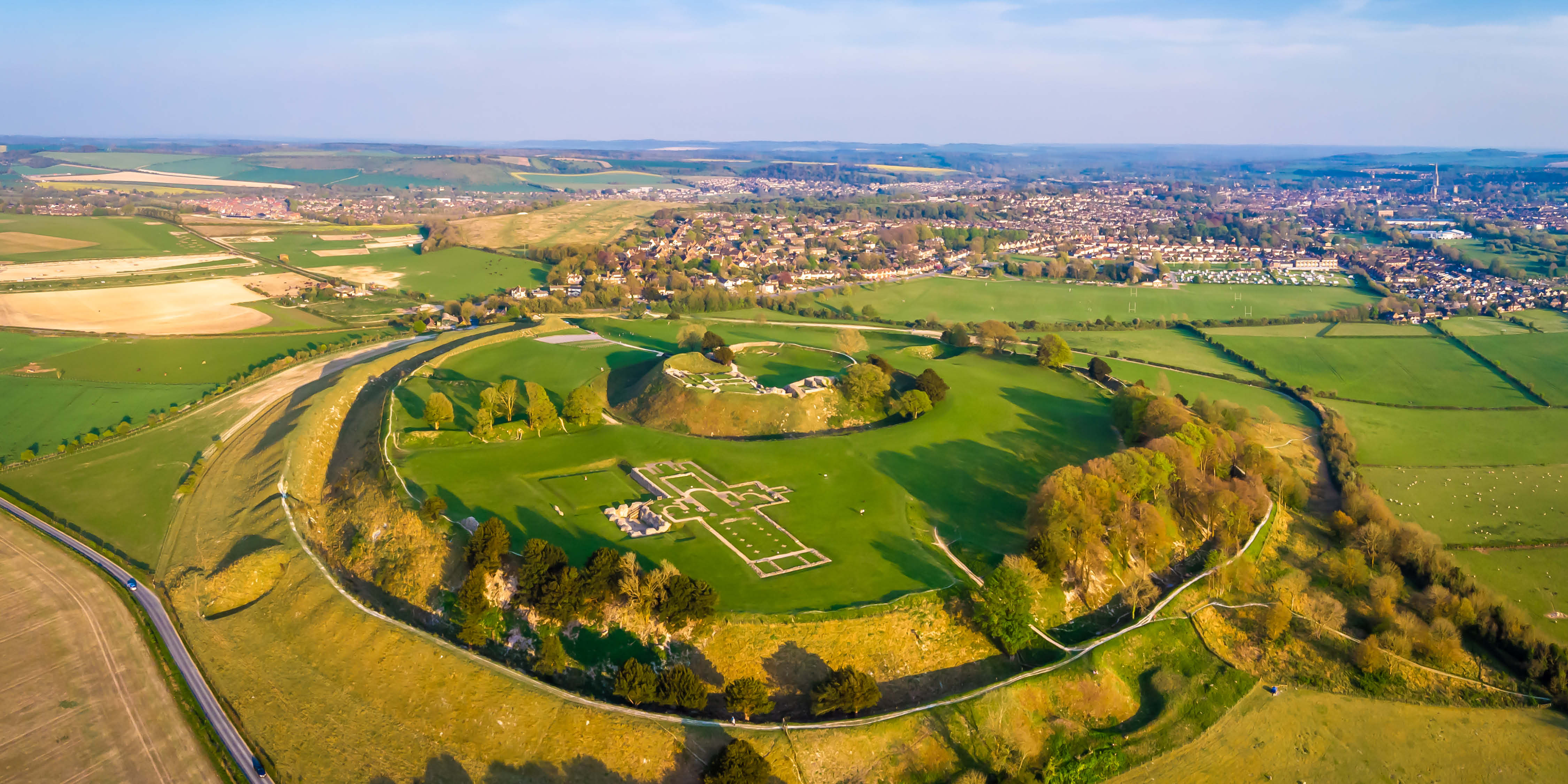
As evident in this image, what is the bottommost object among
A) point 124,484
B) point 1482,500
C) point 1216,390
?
point 1482,500

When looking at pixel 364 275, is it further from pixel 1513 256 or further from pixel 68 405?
pixel 1513 256

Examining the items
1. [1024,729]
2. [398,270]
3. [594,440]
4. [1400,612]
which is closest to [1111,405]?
[1400,612]

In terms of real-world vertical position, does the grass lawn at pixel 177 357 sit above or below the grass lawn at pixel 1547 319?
below

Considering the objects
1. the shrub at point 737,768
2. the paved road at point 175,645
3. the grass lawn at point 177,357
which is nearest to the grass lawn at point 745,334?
the grass lawn at point 177,357

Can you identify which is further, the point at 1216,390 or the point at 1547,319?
the point at 1547,319

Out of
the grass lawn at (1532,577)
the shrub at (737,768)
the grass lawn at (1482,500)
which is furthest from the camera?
the grass lawn at (1482,500)

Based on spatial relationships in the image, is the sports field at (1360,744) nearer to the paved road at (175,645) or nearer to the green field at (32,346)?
the paved road at (175,645)

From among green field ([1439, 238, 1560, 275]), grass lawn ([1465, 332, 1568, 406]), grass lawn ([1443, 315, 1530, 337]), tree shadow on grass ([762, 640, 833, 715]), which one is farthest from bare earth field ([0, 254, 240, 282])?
green field ([1439, 238, 1560, 275])

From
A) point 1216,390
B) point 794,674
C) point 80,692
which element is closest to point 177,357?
point 80,692
